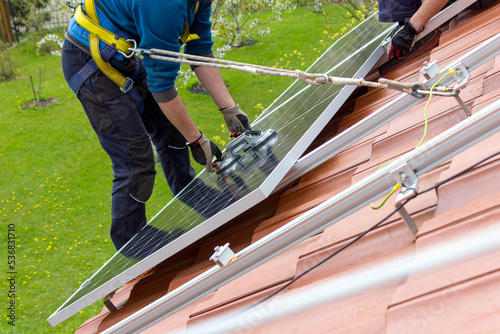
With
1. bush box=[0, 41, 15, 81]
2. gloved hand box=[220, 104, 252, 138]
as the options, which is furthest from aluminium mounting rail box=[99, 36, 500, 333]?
bush box=[0, 41, 15, 81]

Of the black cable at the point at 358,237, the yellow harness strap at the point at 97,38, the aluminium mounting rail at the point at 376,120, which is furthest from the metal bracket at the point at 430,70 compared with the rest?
the yellow harness strap at the point at 97,38

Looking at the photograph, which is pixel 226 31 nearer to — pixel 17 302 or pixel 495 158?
pixel 17 302

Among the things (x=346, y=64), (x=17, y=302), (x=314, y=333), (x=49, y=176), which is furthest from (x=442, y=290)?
(x=49, y=176)


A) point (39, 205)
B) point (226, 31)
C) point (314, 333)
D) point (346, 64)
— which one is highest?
point (226, 31)

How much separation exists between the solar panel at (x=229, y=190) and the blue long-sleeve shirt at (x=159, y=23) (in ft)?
2.29

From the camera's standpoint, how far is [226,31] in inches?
533

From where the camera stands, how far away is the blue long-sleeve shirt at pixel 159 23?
291 centimetres

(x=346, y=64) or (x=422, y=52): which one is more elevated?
(x=346, y=64)

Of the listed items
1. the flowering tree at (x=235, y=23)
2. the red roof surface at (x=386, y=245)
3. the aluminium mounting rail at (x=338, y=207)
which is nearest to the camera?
the red roof surface at (x=386, y=245)

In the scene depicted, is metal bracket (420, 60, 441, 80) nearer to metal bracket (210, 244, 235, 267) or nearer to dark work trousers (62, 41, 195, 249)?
metal bracket (210, 244, 235, 267)

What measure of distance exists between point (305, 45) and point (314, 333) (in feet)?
41.2

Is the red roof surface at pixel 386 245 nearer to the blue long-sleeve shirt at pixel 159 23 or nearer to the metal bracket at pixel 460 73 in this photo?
the metal bracket at pixel 460 73

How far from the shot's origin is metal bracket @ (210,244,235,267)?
1858mm

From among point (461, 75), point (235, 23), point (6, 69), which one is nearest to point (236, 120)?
point (461, 75)
